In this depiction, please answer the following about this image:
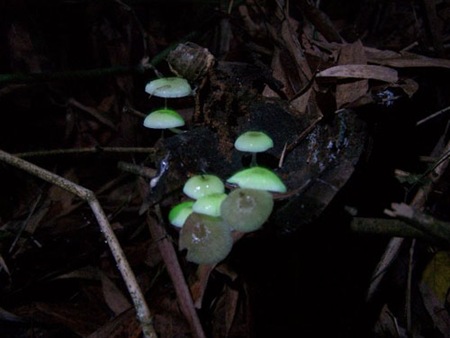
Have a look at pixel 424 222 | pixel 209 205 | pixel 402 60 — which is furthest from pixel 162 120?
pixel 402 60

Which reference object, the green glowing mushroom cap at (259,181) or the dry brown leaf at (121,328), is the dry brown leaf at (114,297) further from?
the green glowing mushroom cap at (259,181)

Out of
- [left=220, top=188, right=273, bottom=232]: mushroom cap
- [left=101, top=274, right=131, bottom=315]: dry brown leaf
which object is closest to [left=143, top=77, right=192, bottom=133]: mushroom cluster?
[left=220, top=188, right=273, bottom=232]: mushroom cap

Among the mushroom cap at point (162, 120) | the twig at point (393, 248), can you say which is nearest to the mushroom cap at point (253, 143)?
the mushroom cap at point (162, 120)

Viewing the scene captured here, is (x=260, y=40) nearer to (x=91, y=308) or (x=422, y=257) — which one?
(x=422, y=257)

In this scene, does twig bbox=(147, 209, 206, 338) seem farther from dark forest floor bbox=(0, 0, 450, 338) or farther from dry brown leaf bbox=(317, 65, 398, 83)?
dry brown leaf bbox=(317, 65, 398, 83)

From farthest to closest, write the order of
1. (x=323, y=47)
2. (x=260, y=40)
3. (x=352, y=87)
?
1. (x=260, y=40)
2. (x=323, y=47)
3. (x=352, y=87)

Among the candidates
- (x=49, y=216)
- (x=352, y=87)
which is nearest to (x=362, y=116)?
(x=352, y=87)

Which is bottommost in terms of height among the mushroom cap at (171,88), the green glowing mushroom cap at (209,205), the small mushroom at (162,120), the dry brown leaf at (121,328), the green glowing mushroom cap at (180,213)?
the dry brown leaf at (121,328)

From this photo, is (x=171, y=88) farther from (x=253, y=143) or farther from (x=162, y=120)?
(x=253, y=143)
